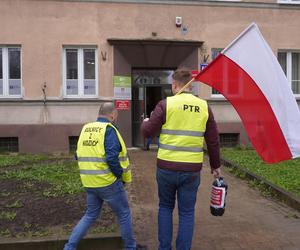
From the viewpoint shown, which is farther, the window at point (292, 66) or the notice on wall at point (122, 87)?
the window at point (292, 66)

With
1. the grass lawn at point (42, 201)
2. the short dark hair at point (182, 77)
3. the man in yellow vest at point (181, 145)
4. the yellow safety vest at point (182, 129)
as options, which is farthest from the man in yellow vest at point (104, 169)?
the grass lawn at point (42, 201)

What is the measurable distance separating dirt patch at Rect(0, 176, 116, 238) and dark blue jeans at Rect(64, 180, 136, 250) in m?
0.90

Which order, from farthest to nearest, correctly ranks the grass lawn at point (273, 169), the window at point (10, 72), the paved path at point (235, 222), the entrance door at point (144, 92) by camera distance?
1. the entrance door at point (144, 92)
2. the window at point (10, 72)
3. the grass lawn at point (273, 169)
4. the paved path at point (235, 222)

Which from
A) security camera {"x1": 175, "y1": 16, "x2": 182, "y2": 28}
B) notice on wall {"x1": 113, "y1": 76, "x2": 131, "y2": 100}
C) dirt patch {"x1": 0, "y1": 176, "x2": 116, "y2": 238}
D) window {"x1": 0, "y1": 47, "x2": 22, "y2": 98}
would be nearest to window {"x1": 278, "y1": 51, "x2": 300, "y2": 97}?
security camera {"x1": 175, "y1": 16, "x2": 182, "y2": 28}

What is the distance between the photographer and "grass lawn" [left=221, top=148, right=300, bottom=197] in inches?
366

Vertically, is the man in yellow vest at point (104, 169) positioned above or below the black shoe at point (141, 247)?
above

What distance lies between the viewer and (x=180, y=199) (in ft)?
17.0

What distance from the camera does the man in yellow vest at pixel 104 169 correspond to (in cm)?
513

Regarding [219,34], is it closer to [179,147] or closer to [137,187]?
[137,187]

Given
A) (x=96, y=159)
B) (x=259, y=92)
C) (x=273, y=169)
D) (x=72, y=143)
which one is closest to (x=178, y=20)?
(x=72, y=143)

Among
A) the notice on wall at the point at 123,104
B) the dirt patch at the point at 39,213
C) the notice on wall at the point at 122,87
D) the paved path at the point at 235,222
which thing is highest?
the notice on wall at the point at 122,87

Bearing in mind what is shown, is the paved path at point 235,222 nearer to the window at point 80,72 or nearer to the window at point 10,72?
the window at point 80,72

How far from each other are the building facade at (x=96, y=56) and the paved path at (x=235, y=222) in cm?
570

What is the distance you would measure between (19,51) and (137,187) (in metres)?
7.27
